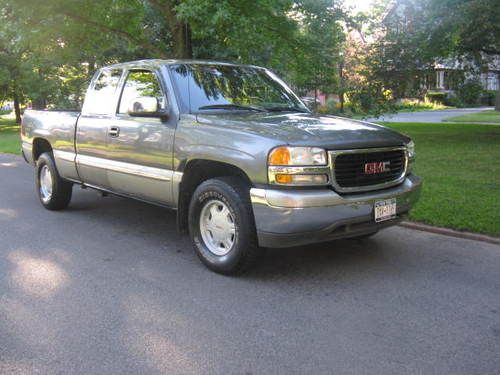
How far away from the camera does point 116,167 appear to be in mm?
6000

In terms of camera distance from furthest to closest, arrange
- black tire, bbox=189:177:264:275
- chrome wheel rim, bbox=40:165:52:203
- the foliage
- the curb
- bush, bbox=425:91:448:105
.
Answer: bush, bbox=425:91:448:105, the foliage, chrome wheel rim, bbox=40:165:52:203, the curb, black tire, bbox=189:177:264:275

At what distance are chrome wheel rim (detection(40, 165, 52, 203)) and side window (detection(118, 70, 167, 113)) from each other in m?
2.08

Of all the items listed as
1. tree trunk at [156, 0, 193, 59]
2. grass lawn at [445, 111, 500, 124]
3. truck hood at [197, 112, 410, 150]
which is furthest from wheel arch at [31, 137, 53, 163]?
grass lawn at [445, 111, 500, 124]

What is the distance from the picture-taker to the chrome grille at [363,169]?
4.50 m

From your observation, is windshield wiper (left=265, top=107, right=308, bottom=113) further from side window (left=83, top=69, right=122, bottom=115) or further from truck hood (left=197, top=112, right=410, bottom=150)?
side window (left=83, top=69, right=122, bottom=115)

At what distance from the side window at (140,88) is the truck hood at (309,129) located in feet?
2.46

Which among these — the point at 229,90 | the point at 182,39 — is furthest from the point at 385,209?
the point at 182,39

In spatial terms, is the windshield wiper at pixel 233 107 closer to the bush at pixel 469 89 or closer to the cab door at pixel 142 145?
the cab door at pixel 142 145

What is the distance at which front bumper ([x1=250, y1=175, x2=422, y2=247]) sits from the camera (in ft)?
14.1

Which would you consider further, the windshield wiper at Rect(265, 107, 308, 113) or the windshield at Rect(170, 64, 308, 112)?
the windshield wiper at Rect(265, 107, 308, 113)

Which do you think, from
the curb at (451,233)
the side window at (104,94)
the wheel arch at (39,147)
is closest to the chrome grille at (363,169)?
the curb at (451,233)

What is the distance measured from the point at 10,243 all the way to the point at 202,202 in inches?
93.3

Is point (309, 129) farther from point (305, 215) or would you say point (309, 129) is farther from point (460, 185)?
point (460, 185)

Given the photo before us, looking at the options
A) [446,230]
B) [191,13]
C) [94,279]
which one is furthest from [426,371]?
[191,13]
